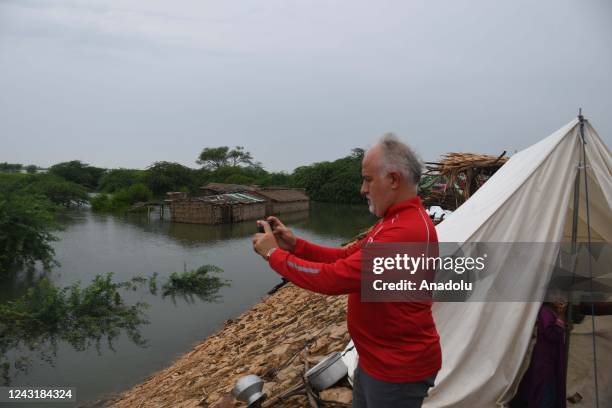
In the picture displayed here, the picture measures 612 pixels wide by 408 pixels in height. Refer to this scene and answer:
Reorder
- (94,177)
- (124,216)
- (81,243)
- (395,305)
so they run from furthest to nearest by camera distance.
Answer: (94,177), (124,216), (81,243), (395,305)

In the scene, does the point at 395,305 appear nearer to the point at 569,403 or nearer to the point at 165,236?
the point at 569,403

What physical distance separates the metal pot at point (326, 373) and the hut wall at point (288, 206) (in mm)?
31296

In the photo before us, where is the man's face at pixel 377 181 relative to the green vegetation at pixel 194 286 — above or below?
above

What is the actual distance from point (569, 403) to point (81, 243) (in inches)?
850

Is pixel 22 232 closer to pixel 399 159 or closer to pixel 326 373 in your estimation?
pixel 326 373

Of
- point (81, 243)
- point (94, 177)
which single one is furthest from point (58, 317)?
point (94, 177)

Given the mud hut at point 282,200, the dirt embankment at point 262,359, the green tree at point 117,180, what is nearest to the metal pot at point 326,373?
the dirt embankment at point 262,359

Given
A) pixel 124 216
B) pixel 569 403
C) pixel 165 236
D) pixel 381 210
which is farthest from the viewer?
pixel 124 216

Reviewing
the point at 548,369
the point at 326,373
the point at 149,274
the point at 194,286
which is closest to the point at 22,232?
the point at 149,274

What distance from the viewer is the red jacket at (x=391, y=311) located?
1.67m

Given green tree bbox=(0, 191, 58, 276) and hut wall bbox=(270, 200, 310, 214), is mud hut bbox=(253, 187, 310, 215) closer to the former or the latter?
hut wall bbox=(270, 200, 310, 214)

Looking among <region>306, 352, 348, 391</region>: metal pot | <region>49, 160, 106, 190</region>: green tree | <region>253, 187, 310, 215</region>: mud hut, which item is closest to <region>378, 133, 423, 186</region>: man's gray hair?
<region>306, 352, 348, 391</region>: metal pot

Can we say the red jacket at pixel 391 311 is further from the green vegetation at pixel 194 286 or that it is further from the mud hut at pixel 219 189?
the mud hut at pixel 219 189

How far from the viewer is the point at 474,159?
725cm
